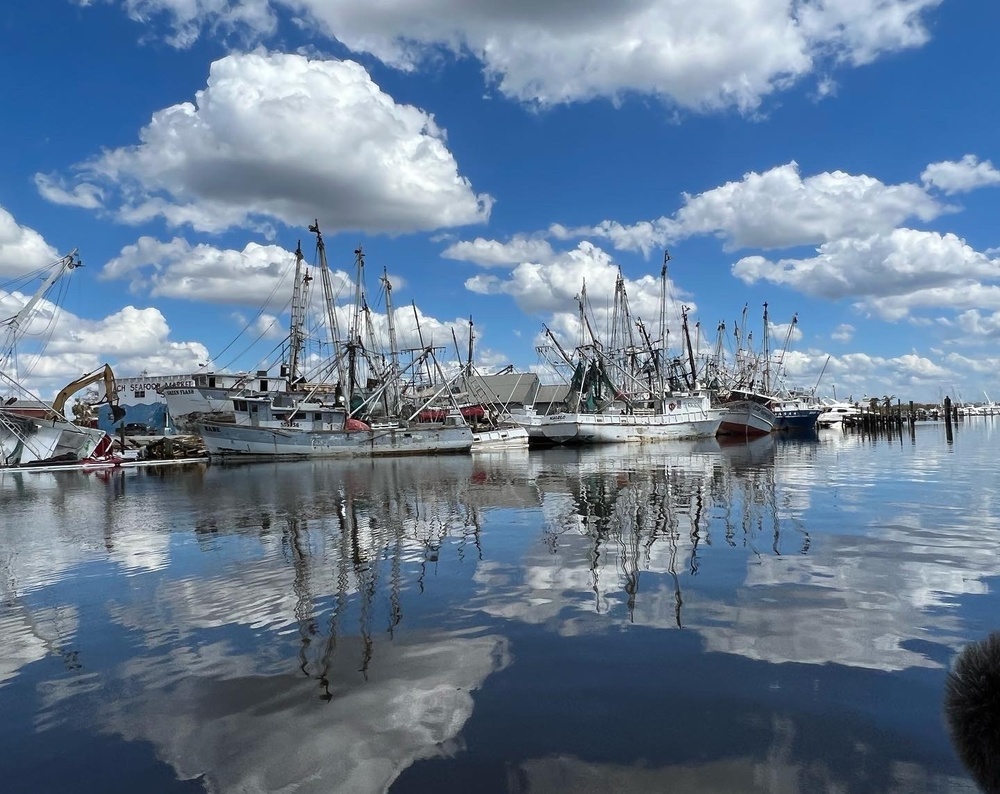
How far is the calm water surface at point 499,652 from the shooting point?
5547 millimetres

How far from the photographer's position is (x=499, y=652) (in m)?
8.15

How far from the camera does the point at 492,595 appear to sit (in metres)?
10.7

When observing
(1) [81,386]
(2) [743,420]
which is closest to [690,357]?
(2) [743,420]

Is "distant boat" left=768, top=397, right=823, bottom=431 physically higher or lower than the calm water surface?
higher

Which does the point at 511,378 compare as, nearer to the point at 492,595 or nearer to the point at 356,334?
the point at 356,334

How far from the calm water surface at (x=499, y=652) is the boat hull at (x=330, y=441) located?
39226mm

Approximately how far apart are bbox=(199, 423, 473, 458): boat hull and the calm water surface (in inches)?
1544

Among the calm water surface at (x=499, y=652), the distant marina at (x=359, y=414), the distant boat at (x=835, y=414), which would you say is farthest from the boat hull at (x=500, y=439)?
the distant boat at (x=835, y=414)

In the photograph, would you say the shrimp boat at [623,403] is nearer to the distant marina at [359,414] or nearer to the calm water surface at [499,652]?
the distant marina at [359,414]

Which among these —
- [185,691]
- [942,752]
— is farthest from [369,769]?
[942,752]

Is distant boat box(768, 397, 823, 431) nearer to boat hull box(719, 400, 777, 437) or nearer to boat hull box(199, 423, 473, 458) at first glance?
boat hull box(719, 400, 777, 437)

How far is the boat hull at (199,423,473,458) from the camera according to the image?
56.4 m

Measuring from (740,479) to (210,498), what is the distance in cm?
2154

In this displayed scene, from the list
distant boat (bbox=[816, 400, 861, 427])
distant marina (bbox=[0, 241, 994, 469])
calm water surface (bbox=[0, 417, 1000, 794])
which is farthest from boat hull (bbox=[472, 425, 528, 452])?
distant boat (bbox=[816, 400, 861, 427])
